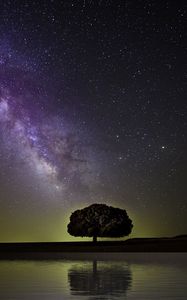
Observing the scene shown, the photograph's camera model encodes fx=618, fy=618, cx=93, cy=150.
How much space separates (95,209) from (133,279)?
6991cm

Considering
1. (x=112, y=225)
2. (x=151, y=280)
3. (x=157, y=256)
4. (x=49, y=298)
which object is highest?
(x=112, y=225)

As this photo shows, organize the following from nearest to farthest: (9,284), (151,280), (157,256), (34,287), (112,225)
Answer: (34,287) → (9,284) → (151,280) → (157,256) → (112,225)

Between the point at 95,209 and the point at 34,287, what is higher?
the point at 95,209

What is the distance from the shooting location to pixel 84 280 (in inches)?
1025

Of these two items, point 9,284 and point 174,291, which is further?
point 9,284

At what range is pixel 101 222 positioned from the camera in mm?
95438

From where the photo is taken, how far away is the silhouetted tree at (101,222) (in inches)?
3745

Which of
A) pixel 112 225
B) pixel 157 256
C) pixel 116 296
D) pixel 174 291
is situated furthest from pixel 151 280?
pixel 112 225

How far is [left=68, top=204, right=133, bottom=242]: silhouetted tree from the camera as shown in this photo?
95.1 meters

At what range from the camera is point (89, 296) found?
18969 mm

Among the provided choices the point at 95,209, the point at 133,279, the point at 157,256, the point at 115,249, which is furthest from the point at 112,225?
the point at 133,279

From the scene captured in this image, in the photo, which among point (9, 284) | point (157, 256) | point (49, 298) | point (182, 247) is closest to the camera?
point (49, 298)

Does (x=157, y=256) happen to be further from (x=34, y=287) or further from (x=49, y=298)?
(x=49, y=298)

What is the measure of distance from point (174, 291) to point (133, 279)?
6277 millimetres
